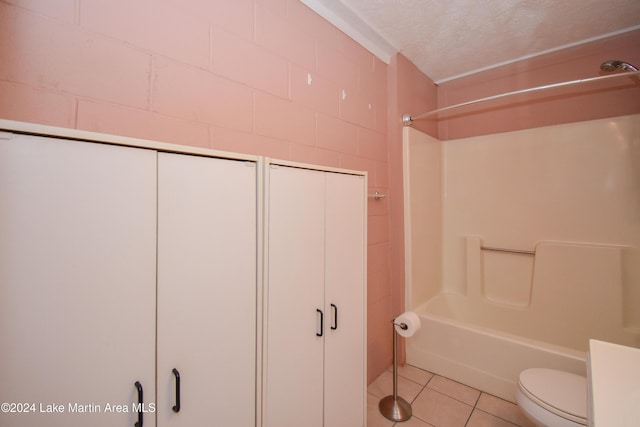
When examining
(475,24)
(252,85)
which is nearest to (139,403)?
(252,85)

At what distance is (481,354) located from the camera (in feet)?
6.23

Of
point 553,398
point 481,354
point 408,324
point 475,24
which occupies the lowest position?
point 481,354

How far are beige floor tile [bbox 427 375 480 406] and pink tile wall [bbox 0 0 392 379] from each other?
5.63 ft

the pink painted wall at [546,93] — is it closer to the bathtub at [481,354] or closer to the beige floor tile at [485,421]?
the bathtub at [481,354]

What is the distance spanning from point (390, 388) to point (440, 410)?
34 centimetres

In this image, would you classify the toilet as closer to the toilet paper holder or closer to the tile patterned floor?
the tile patterned floor

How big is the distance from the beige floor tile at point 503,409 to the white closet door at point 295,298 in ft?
4.16

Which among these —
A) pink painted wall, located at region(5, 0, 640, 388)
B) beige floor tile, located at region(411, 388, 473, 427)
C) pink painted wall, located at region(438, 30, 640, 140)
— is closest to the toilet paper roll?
pink painted wall, located at region(5, 0, 640, 388)

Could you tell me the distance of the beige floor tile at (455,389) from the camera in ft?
5.98

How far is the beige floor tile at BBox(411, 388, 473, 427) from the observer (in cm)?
163

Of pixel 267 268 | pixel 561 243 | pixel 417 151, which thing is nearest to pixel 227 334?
pixel 267 268

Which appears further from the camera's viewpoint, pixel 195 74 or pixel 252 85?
pixel 252 85

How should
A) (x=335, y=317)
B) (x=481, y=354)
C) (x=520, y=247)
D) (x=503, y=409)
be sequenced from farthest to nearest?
(x=520, y=247), (x=481, y=354), (x=503, y=409), (x=335, y=317)

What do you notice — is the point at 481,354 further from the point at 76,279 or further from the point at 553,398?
the point at 76,279
